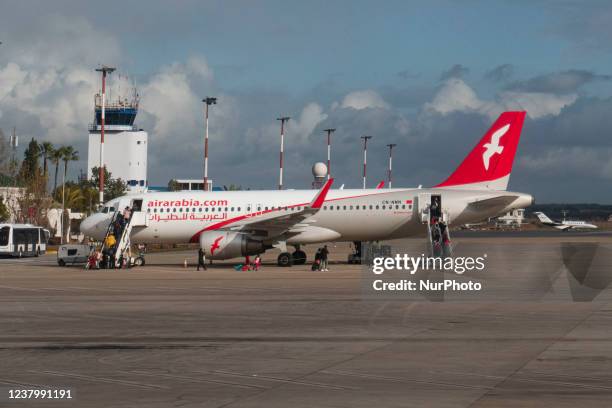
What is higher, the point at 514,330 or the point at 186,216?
the point at 186,216

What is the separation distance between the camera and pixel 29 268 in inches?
1751

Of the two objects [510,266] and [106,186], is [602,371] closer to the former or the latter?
[510,266]

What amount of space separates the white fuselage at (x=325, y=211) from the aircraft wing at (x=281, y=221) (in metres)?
0.21

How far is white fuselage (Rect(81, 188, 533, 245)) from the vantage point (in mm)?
43188

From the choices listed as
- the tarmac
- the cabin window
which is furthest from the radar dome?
the tarmac

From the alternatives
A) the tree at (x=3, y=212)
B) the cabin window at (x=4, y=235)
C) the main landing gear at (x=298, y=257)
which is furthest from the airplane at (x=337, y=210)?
the tree at (x=3, y=212)

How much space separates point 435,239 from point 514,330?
76.2 feet

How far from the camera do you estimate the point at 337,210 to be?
4378 centimetres

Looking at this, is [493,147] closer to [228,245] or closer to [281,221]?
[281,221]

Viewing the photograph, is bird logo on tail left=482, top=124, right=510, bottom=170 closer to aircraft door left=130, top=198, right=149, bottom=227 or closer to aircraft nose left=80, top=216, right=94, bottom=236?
aircraft door left=130, top=198, right=149, bottom=227

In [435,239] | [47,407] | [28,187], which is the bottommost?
[47,407]

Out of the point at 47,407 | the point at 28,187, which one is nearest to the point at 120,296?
the point at 47,407

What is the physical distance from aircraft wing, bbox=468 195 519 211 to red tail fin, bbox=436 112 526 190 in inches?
57.3

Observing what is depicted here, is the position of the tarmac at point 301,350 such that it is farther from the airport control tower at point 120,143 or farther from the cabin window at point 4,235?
the airport control tower at point 120,143
